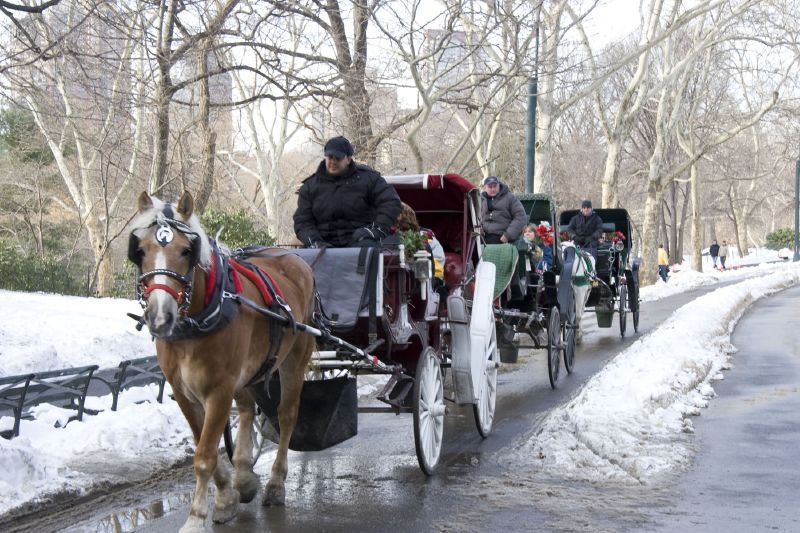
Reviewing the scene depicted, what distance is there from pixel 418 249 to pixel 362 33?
35.9ft

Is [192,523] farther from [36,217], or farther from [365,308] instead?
[36,217]

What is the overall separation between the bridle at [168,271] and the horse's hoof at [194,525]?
3.71ft

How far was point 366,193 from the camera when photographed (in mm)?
7770

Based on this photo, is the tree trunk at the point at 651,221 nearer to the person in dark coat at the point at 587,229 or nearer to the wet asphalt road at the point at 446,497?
the person in dark coat at the point at 587,229

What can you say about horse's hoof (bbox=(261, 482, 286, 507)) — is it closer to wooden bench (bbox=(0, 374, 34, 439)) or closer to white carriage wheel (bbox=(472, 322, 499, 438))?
white carriage wheel (bbox=(472, 322, 499, 438))

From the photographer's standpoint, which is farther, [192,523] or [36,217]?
[36,217]

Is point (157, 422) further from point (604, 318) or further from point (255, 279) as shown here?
point (604, 318)

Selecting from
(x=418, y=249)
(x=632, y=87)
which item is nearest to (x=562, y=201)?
(x=632, y=87)

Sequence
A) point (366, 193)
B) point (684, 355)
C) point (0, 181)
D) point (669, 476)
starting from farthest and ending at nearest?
point (0, 181)
point (684, 355)
point (366, 193)
point (669, 476)

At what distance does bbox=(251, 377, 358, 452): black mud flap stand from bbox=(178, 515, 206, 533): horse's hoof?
1.58m

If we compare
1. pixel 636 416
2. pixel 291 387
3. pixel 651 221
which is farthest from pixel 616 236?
pixel 651 221

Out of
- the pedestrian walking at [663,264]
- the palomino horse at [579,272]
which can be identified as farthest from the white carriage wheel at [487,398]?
the pedestrian walking at [663,264]

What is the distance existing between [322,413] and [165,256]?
2252 mm

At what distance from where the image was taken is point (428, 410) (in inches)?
289
